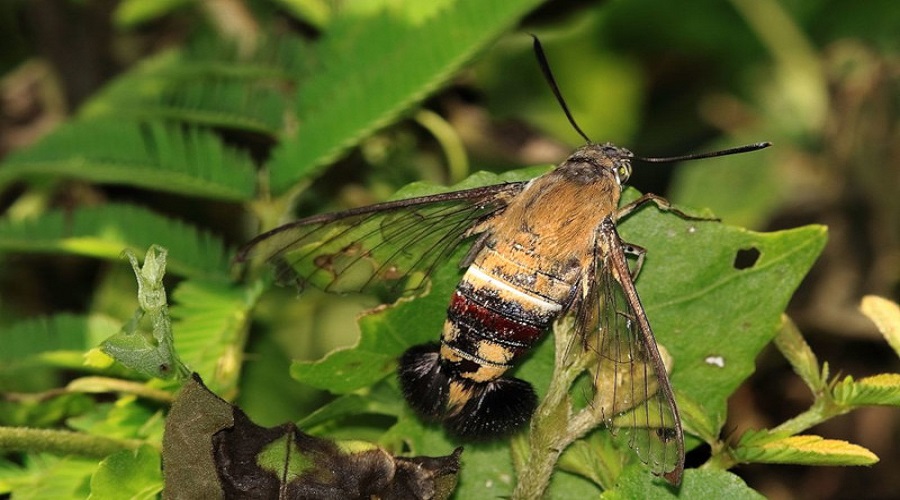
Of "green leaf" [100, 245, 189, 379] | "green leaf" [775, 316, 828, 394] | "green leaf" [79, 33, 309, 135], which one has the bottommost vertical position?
"green leaf" [775, 316, 828, 394]

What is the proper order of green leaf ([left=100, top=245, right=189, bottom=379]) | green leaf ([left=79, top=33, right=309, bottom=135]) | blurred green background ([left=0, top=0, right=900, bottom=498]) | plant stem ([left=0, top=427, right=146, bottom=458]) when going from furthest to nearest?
blurred green background ([left=0, top=0, right=900, bottom=498]), green leaf ([left=79, top=33, right=309, bottom=135]), plant stem ([left=0, top=427, right=146, bottom=458]), green leaf ([left=100, top=245, right=189, bottom=379])

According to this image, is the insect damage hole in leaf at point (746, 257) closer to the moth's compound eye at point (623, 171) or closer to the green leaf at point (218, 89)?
the moth's compound eye at point (623, 171)

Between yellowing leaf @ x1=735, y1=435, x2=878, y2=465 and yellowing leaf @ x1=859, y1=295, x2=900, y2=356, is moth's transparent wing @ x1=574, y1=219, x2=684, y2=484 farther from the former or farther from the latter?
yellowing leaf @ x1=859, y1=295, x2=900, y2=356

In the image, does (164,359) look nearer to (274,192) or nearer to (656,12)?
(274,192)

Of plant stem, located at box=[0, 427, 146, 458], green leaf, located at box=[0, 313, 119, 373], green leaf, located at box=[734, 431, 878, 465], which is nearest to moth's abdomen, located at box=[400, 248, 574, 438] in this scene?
green leaf, located at box=[734, 431, 878, 465]

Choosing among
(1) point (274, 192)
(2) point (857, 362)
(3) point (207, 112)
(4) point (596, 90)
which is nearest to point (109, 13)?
(3) point (207, 112)

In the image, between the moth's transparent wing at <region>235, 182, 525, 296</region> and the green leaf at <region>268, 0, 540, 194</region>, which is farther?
the green leaf at <region>268, 0, 540, 194</region>

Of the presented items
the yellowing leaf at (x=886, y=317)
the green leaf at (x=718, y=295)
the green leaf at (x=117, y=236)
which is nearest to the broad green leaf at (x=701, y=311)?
the green leaf at (x=718, y=295)

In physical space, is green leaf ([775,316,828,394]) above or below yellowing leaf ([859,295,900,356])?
below
